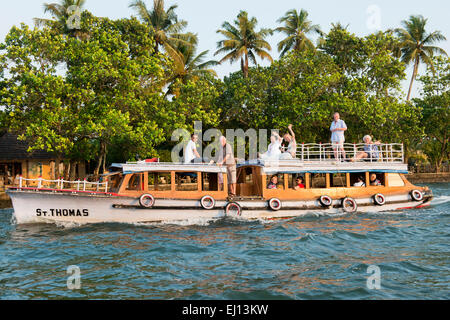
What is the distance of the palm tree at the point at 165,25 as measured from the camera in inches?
1270

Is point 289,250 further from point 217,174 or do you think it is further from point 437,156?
point 437,156

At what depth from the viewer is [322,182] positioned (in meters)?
15.7

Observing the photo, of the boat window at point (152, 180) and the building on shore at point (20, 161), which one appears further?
the building on shore at point (20, 161)

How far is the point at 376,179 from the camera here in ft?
53.7

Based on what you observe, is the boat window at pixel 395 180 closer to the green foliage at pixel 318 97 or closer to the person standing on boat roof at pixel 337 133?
the person standing on boat roof at pixel 337 133

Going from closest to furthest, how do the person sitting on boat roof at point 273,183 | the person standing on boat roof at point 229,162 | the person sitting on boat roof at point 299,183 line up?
1. the person standing on boat roof at point 229,162
2. the person sitting on boat roof at point 273,183
3. the person sitting on boat roof at point 299,183

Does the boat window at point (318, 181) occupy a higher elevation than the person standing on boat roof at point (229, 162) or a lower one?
lower

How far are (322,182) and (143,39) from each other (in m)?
16.3

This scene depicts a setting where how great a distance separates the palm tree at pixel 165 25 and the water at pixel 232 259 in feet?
71.9

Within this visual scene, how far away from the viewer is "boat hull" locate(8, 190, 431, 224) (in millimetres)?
12961

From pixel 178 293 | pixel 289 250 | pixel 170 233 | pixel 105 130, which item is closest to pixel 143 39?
pixel 105 130

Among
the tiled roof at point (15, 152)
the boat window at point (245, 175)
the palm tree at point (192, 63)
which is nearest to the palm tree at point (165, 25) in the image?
the palm tree at point (192, 63)

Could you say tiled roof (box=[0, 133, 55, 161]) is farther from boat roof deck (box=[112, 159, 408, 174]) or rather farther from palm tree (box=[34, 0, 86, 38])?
boat roof deck (box=[112, 159, 408, 174])

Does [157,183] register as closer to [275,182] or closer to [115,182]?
[115,182]
